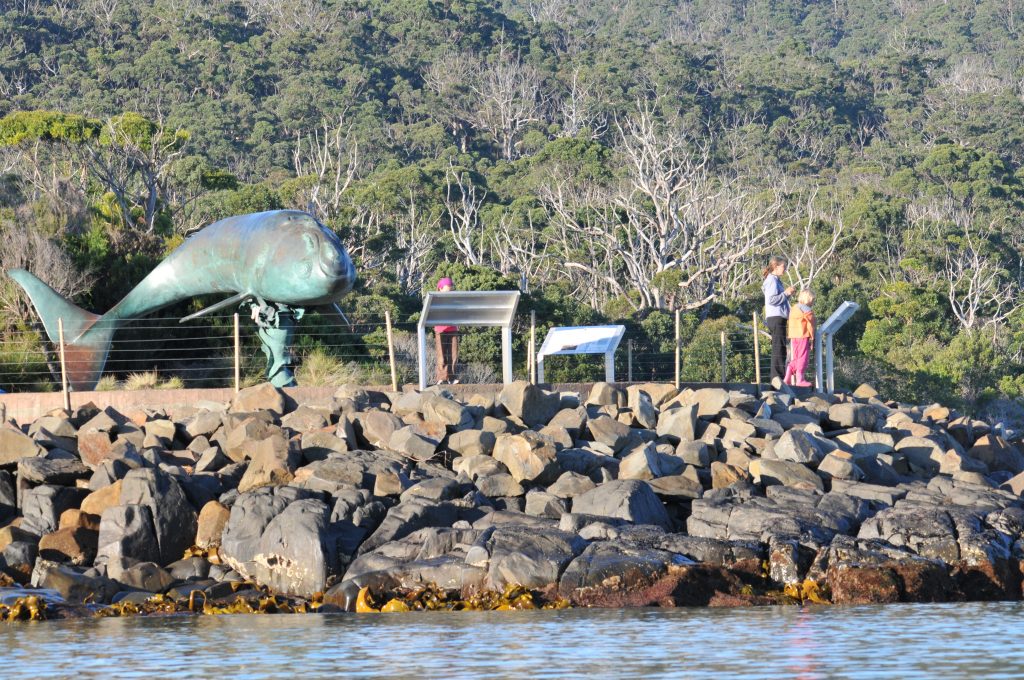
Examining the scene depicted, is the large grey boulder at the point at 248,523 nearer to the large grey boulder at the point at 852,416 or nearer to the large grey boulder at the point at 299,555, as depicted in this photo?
the large grey boulder at the point at 299,555

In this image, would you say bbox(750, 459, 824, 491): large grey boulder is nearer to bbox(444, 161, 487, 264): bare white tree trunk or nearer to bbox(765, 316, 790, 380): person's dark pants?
bbox(765, 316, 790, 380): person's dark pants

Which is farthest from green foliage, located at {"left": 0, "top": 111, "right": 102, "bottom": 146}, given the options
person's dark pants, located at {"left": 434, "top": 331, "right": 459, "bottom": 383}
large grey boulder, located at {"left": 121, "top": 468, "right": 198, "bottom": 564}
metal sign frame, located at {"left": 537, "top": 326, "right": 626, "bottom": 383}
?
large grey boulder, located at {"left": 121, "top": 468, "right": 198, "bottom": 564}

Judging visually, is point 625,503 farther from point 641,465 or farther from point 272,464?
point 272,464

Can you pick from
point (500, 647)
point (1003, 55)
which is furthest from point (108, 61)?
point (500, 647)

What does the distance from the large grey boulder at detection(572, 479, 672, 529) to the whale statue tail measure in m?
7.72

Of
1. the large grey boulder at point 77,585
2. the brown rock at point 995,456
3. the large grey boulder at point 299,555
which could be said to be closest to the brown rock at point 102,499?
the large grey boulder at point 77,585

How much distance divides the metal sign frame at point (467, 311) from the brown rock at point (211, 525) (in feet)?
12.3

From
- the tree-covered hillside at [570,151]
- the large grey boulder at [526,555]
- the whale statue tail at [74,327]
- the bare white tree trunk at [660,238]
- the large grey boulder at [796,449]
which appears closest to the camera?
the large grey boulder at [526,555]

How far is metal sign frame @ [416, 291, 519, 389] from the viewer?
16.5m

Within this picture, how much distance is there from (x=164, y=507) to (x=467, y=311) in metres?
4.61

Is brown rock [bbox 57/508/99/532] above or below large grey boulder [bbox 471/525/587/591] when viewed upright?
above

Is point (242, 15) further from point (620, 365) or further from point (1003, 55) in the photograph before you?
point (620, 365)

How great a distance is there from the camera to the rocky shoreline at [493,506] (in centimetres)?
1163

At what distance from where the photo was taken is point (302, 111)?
78562mm
